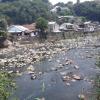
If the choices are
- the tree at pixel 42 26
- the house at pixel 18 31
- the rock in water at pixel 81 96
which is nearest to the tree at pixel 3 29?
the house at pixel 18 31

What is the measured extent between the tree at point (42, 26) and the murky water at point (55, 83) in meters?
18.7

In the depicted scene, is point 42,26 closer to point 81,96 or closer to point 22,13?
point 22,13

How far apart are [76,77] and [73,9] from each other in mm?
66196

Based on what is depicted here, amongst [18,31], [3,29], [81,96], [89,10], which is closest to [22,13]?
[18,31]

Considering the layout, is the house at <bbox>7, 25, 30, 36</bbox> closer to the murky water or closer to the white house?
the white house

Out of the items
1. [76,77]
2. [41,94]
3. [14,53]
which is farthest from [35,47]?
[41,94]

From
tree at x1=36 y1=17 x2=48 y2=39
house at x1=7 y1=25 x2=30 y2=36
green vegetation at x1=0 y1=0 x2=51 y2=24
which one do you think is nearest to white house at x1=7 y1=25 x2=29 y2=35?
house at x1=7 y1=25 x2=30 y2=36

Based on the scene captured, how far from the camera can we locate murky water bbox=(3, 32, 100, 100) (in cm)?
2560

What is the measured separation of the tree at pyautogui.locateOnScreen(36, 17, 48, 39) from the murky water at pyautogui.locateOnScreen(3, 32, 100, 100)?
61.4 feet

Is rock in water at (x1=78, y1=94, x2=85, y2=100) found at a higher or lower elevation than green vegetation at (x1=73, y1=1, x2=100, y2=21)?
lower

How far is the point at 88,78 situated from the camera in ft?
102

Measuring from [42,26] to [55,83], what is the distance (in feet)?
107

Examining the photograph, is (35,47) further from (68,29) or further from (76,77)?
(76,77)

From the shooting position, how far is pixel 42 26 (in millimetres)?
61219
